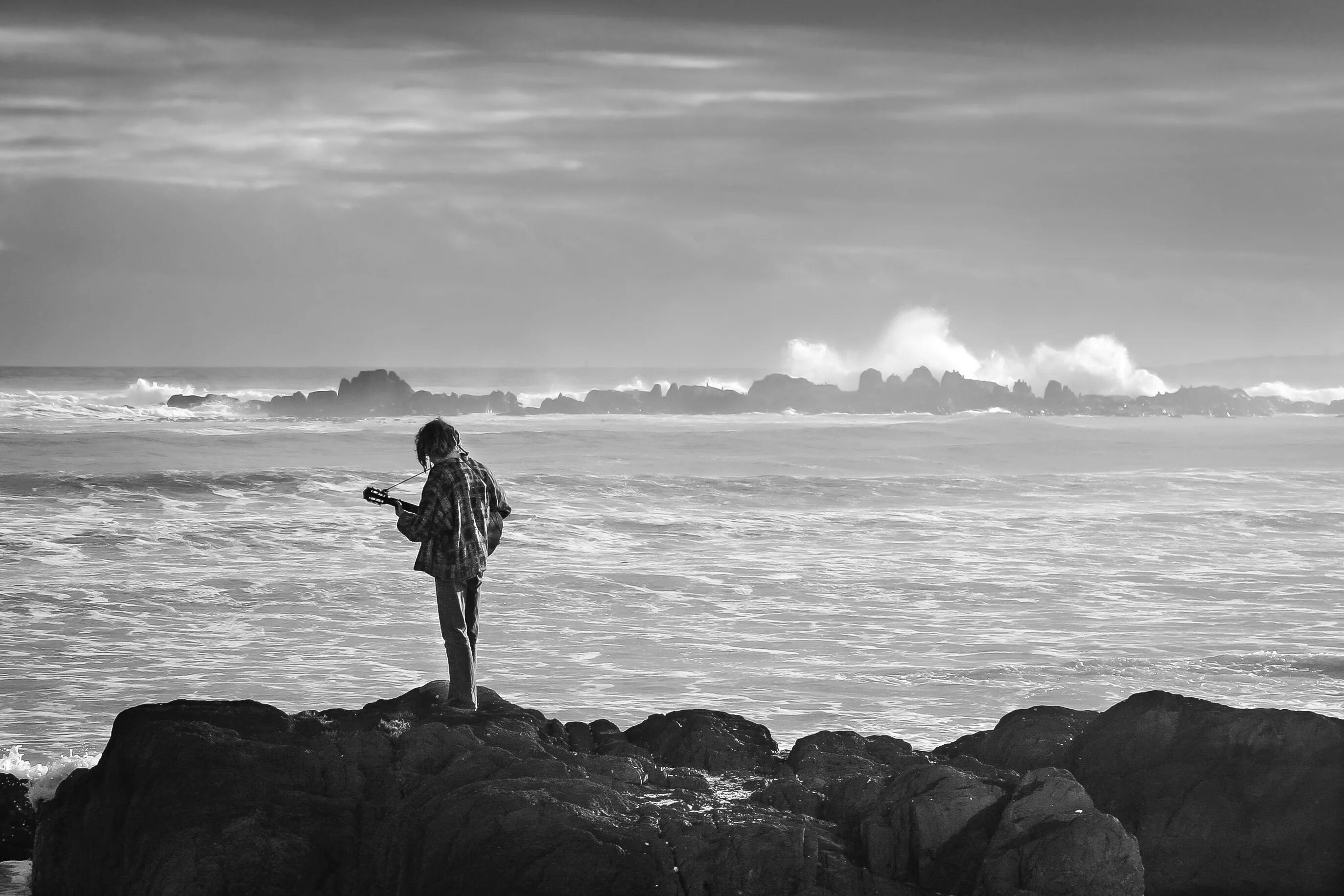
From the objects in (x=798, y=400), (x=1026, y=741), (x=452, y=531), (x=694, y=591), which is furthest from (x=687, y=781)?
(x=798, y=400)

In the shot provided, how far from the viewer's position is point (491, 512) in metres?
5.95

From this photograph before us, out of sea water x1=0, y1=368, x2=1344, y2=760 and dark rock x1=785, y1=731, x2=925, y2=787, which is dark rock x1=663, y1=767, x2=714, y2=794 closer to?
dark rock x1=785, y1=731, x2=925, y2=787

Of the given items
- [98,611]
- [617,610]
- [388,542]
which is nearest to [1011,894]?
[617,610]

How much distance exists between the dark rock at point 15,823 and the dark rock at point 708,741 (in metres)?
2.35

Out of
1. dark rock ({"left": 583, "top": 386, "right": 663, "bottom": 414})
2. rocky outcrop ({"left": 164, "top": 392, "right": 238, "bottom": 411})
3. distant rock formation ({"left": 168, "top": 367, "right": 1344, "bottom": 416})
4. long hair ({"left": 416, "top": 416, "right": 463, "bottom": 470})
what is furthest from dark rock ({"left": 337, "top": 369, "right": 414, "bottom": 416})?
long hair ({"left": 416, "top": 416, "right": 463, "bottom": 470})

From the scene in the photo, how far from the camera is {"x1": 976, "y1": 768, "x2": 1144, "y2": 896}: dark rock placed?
12.6 feet

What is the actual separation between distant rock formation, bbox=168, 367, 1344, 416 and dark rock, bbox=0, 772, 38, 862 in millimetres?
37607

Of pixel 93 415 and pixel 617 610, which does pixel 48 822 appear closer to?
pixel 617 610

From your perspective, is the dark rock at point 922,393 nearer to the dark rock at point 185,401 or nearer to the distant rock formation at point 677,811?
the dark rock at point 185,401

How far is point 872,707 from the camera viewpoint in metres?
7.26

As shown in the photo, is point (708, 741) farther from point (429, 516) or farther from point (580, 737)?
point (429, 516)

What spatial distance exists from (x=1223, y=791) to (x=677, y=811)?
190cm

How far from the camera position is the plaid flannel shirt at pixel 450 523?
18.5 feet

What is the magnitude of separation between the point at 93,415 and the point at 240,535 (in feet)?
84.3
